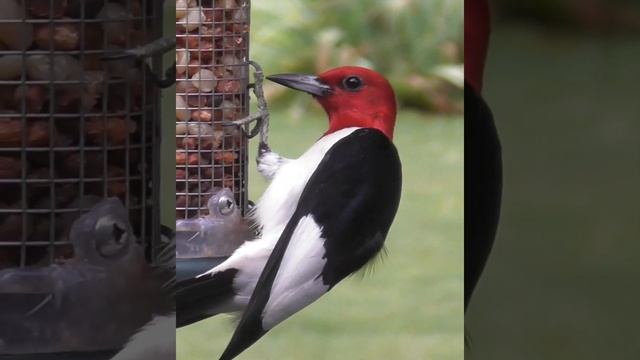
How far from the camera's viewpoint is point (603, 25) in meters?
3.08

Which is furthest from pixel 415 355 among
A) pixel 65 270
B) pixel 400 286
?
pixel 65 270

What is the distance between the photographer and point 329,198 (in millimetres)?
2877

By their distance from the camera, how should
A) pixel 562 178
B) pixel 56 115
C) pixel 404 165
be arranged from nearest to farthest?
pixel 56 115 < pixel 404 165 < pixel 562 178

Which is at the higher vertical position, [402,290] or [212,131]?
[212,131]

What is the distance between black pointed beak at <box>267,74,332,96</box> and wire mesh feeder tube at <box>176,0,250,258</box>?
7 cm

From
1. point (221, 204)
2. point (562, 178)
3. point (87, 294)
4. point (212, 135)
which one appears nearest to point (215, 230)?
point (221, 204)

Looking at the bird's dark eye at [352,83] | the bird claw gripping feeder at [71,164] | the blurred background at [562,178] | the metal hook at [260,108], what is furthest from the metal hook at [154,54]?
the blurred background at [562,178]

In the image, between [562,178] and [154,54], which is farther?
[562,178]

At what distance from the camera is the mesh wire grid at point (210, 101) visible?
2904 millimetres

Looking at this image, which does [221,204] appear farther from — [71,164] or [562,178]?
[562,178]

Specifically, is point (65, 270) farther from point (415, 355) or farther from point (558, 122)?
point (558, 122)

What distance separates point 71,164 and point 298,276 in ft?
1.72

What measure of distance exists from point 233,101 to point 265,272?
14.4 inches

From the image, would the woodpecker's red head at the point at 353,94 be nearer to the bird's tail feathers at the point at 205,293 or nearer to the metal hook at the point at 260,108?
the metal hook at the point at 260,108
